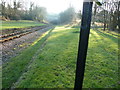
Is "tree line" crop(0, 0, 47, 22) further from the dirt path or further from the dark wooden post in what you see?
the dark wooden post

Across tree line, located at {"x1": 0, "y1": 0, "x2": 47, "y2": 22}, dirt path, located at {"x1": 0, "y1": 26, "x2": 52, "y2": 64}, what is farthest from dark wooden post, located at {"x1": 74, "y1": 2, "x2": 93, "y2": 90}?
tree line, located at {"x1": 0, "y1": 0, "x2": 47, "y2": 22}

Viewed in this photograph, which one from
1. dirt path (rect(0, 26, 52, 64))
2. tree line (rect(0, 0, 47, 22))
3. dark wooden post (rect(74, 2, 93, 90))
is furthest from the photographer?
tree line (rect(0, 0, 47, 22))

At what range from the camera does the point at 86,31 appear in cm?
199

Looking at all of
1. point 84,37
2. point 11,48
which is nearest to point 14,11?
point 11,48

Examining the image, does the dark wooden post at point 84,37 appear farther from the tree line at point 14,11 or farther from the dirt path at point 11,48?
the tree line at point 14,11

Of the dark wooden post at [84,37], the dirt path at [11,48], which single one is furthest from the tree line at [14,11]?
the dark wooden post at [84,37]

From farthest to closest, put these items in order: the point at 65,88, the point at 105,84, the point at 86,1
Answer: the point at 105,84
the point at 65,88
the point at 86,1

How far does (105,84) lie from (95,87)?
476mm

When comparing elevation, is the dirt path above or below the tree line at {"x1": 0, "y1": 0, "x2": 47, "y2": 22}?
below

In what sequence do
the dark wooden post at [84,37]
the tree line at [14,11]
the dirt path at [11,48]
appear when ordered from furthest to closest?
the tree line at [14,11]
the dirt path at [11,48]
the dark wooden post at [84,37]

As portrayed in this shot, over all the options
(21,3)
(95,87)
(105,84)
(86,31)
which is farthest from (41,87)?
(21,3)

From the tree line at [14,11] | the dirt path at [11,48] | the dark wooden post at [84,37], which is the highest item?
the tree line at [14,11]

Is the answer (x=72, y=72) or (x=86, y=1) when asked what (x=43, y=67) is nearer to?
Answer: (x=72, y=72)

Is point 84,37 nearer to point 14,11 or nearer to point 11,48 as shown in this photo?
point 11,48
